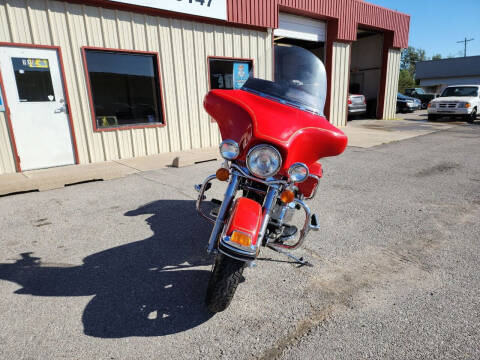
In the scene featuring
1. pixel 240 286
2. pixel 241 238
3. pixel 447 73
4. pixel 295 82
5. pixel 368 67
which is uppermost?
pixel 447 73

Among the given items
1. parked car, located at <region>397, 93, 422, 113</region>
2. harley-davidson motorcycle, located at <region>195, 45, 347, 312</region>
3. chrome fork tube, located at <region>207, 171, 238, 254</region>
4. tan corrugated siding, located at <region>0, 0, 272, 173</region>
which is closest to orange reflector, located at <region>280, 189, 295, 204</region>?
harley-davidson motorcycle, located at <region>195, 45, 347, 312</region>

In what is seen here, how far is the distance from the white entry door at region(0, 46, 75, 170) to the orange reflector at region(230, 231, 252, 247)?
588cm

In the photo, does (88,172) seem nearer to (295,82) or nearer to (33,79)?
(33,79)

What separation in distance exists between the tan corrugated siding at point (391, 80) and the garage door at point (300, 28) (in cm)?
522

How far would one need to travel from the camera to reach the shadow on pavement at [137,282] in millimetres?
2168

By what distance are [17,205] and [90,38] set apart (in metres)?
3.84

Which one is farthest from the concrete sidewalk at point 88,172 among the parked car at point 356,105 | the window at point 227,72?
the parked car at point 356,105

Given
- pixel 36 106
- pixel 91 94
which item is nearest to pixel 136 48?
pixel 91 94

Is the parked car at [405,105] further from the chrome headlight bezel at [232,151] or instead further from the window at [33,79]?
the chrome headlight bezel at [232,151]

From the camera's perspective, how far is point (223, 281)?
2098 mm

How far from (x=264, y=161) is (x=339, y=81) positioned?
12173 millimetres

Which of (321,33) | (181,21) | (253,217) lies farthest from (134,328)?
(321,33)

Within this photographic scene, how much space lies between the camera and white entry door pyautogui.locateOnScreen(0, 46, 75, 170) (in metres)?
5.79

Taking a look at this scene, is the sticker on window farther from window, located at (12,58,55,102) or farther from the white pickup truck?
the white pickup truck
